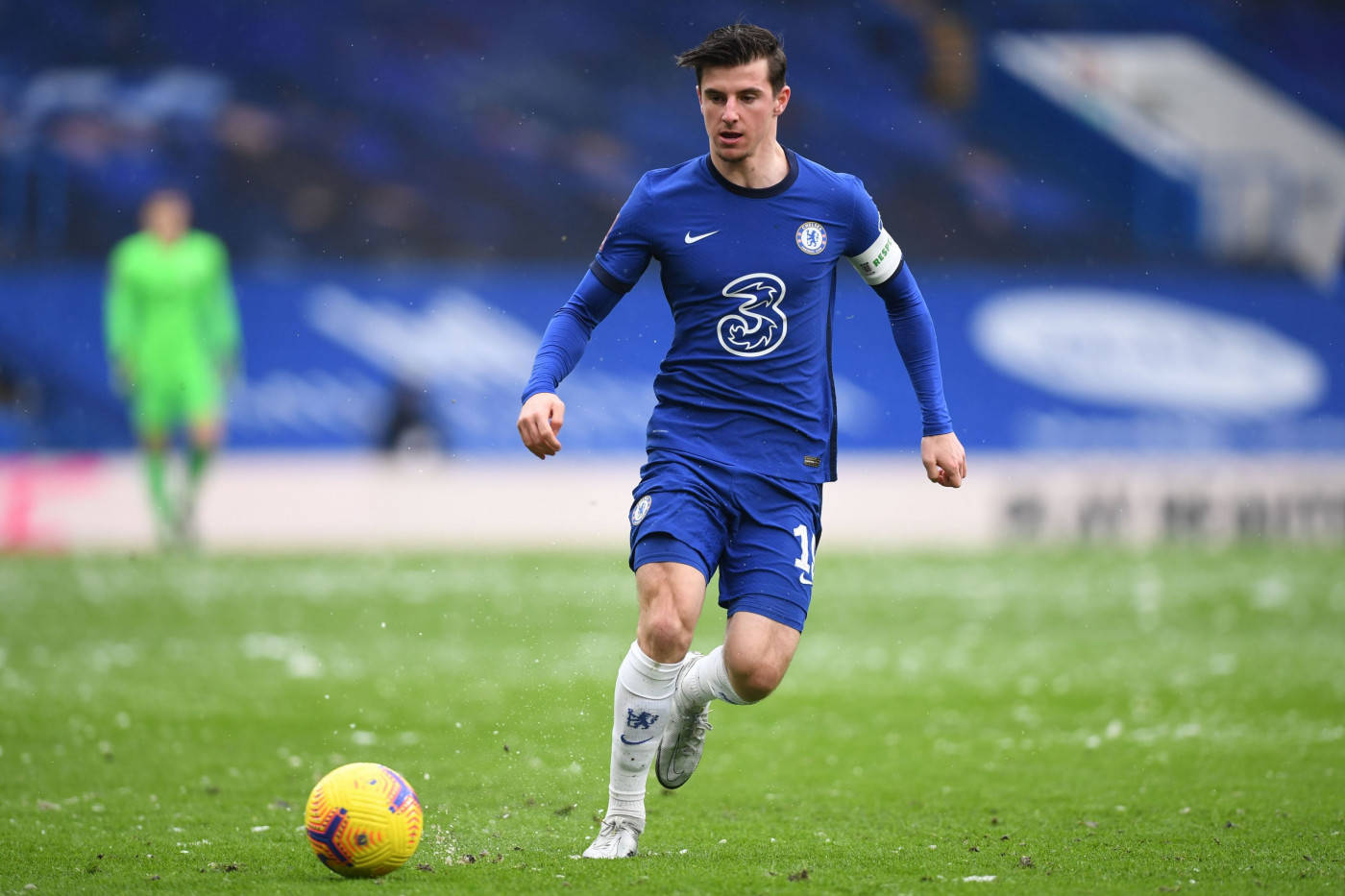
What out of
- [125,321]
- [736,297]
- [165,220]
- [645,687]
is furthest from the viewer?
[125,321]

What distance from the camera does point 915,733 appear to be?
7.60 m

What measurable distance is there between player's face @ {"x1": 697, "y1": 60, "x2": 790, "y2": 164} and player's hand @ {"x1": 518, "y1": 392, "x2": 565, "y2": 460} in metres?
0.97

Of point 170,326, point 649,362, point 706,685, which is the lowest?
point 649,362

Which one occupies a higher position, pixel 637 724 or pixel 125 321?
pixel 637 724

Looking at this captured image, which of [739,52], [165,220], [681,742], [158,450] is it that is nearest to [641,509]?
[681,742]

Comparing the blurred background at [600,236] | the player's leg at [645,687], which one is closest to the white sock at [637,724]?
the player's leg at [645,687]

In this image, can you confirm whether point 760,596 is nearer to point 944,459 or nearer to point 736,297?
point 944,459

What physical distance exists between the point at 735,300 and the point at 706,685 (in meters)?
1.21

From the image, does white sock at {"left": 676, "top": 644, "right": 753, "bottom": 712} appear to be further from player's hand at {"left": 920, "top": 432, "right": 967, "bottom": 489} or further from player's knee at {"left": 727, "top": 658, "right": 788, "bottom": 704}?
player's hand at {"left": 920, "top": 432, "right": 967, "bottom": 489}

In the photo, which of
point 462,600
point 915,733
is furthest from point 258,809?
point 462,600

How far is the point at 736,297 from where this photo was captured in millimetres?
5121

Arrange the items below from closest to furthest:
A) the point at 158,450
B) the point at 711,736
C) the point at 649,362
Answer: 1. the point at 711,736
2. the point at 158,450
3. the point at 649,362

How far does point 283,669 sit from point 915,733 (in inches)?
151

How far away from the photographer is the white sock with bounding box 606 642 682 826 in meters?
4.91
